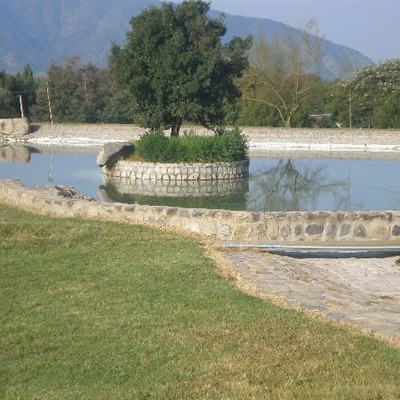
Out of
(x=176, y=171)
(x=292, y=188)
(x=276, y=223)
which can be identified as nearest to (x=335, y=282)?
(x=276, y=223)

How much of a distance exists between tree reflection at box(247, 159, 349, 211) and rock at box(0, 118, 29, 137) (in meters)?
19.7

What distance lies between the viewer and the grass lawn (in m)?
4.42

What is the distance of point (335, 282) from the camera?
885 cm

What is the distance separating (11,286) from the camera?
6922 millimetres

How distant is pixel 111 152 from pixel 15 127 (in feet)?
61.9

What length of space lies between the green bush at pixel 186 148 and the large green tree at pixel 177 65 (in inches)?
49.3

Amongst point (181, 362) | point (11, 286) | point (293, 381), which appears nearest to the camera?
point (293, 381)

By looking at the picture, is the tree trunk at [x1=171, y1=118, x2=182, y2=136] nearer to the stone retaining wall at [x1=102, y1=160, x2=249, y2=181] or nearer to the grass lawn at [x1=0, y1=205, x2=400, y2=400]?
the stone retaining wall at [x1=102, y1=160, x2=249, y2=181]

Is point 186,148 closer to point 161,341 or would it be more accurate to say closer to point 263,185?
point 263,185

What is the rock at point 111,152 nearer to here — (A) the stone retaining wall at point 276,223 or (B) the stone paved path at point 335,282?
(A) the stone retaining wall at point 276,223

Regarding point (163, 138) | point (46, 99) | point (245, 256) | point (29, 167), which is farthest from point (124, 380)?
point (46, 99)

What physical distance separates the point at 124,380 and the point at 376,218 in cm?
710

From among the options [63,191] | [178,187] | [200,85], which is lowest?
[178,187]

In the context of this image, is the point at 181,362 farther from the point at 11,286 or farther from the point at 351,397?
the point at 11,286
